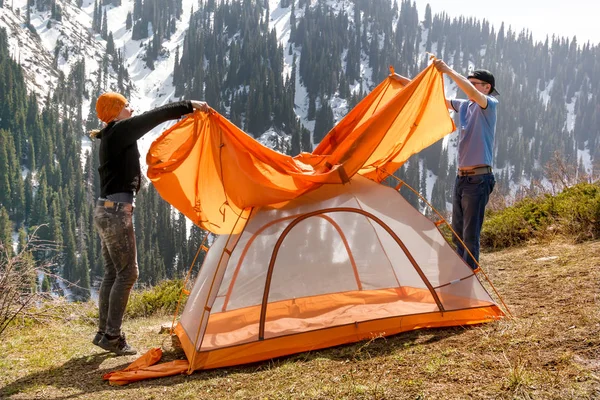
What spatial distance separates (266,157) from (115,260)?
1.60 metres

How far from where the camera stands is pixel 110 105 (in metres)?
4.48

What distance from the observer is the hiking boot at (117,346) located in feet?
15.2

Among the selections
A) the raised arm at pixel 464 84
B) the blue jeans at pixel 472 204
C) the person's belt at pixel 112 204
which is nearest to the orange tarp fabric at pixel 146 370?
the person's belt at pixel 112 204

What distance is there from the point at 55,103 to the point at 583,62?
128 m

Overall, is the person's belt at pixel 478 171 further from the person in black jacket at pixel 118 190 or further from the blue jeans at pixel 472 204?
the person in black jacket at pixel 118 190

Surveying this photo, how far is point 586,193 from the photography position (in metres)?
8.65

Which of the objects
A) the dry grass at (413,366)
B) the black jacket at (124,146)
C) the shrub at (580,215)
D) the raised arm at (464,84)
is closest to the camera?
the dry grass at (413,366)

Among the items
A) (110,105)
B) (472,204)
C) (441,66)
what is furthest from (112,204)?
(472,204)

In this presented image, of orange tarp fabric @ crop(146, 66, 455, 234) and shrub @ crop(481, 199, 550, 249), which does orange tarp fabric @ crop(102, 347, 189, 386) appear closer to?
orange tarp fabric @ crop(146, 66, 455, 234)

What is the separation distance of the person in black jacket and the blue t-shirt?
8.12ft

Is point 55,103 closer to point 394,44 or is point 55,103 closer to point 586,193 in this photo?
point 394,44

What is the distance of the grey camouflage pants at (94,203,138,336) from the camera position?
14.5 feet

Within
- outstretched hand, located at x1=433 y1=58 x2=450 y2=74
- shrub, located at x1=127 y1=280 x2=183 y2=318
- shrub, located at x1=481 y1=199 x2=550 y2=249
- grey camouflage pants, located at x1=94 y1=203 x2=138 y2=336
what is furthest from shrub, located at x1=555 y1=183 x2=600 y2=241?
grey camouflage pants, located at x1=94 y1=203 x2=138 y2=336

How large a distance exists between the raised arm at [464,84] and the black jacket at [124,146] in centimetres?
229
